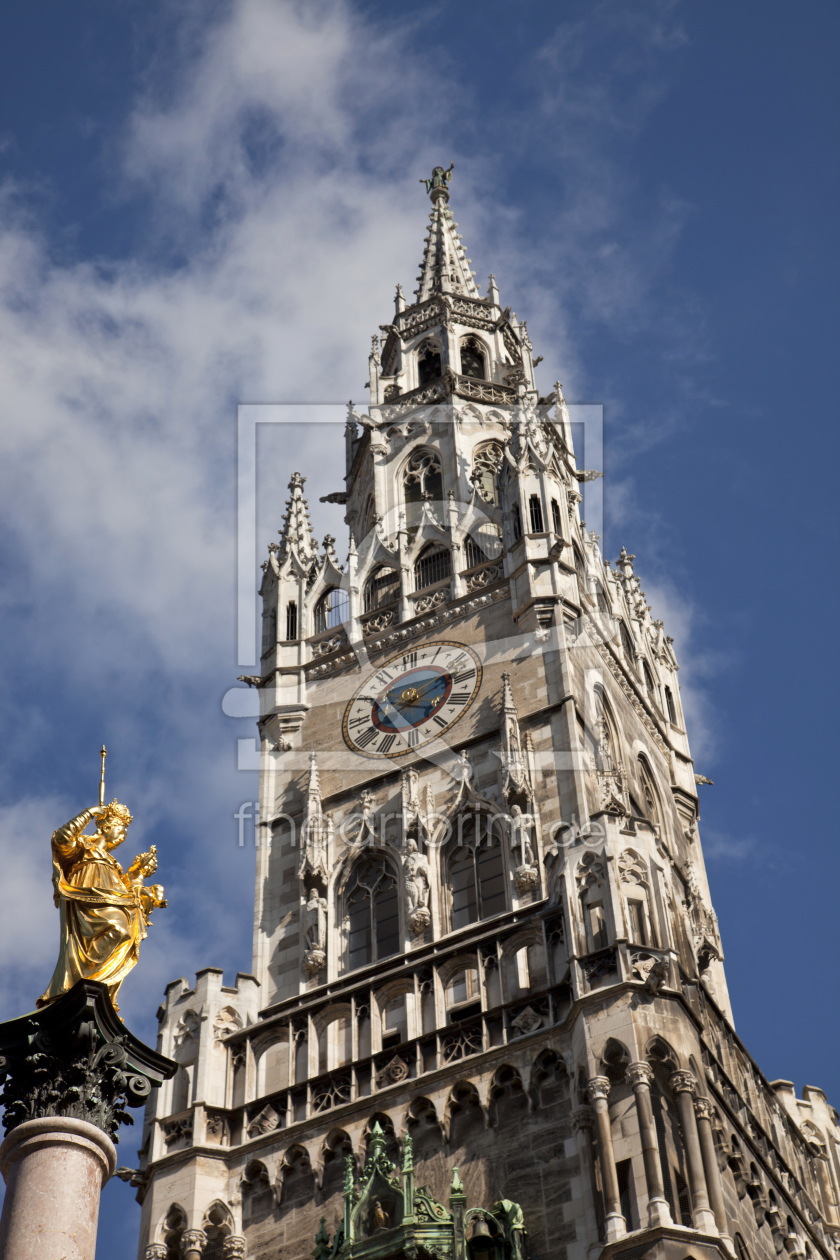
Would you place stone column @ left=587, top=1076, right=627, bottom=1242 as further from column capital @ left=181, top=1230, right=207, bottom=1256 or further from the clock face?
the clock face

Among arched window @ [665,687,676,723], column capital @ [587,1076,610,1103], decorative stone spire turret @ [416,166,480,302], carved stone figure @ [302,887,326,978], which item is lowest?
column capital @ [587,1076,610,1103]

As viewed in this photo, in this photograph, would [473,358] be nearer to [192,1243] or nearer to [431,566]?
[431,566]

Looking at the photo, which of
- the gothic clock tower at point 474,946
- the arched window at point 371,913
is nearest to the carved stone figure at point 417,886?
the gothic clock tower at point 474,946

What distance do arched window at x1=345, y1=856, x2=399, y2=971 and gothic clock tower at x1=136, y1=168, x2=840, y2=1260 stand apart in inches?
3.0

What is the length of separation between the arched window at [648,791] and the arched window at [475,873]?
5719 mm

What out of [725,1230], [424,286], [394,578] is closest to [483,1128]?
[725,1230]

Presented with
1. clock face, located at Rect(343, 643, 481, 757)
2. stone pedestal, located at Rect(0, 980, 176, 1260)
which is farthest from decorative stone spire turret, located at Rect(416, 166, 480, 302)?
stone pedestal, located at Rect(0, 980, 176, 1260)

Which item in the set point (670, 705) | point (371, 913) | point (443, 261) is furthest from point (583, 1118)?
point (443, 261)

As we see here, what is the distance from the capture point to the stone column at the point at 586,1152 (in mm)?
31062

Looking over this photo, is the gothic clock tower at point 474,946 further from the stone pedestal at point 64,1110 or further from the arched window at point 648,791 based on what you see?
the stone pedestal at point 64,1110

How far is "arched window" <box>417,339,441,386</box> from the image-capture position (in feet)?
196

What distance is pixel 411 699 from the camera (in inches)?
1769

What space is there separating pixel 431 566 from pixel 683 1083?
21.0 meters

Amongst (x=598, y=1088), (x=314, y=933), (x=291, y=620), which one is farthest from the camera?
(x=291, y=620)
